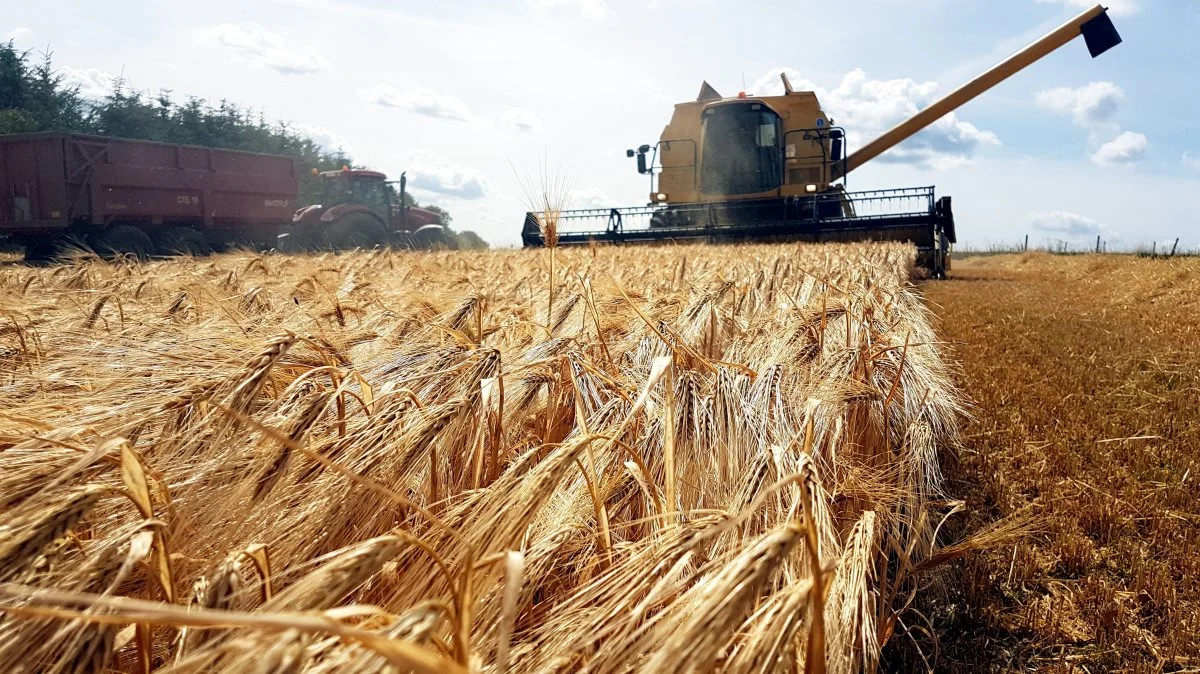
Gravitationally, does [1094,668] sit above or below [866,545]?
below

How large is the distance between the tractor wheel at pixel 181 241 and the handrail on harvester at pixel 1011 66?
12606mm

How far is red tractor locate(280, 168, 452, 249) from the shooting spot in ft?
52.6

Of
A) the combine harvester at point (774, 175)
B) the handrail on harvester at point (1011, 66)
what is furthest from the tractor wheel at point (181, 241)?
the handrail on harvester at point (1011, 66)

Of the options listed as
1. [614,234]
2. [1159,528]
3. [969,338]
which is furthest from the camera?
[614,234]

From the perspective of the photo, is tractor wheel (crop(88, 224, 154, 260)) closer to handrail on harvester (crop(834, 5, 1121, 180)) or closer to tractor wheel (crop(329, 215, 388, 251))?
tractor wheel (crop(329, 215, 388, 251))

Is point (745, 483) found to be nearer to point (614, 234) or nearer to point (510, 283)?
point (510, 283)

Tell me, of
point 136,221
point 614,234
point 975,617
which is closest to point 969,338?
point 975,617

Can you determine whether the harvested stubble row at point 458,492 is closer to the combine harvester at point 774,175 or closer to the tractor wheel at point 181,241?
the combine harvester at point 774,175

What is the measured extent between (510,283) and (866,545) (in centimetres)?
339

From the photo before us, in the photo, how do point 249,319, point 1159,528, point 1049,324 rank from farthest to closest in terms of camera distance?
point 1049,324 < point 249,319 < point 1159,528

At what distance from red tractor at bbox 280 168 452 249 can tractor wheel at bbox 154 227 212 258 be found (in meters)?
1.79

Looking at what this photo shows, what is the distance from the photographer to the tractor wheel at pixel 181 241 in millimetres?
14906

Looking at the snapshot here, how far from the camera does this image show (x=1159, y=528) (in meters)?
2.14

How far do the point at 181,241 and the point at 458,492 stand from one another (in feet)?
51.4
